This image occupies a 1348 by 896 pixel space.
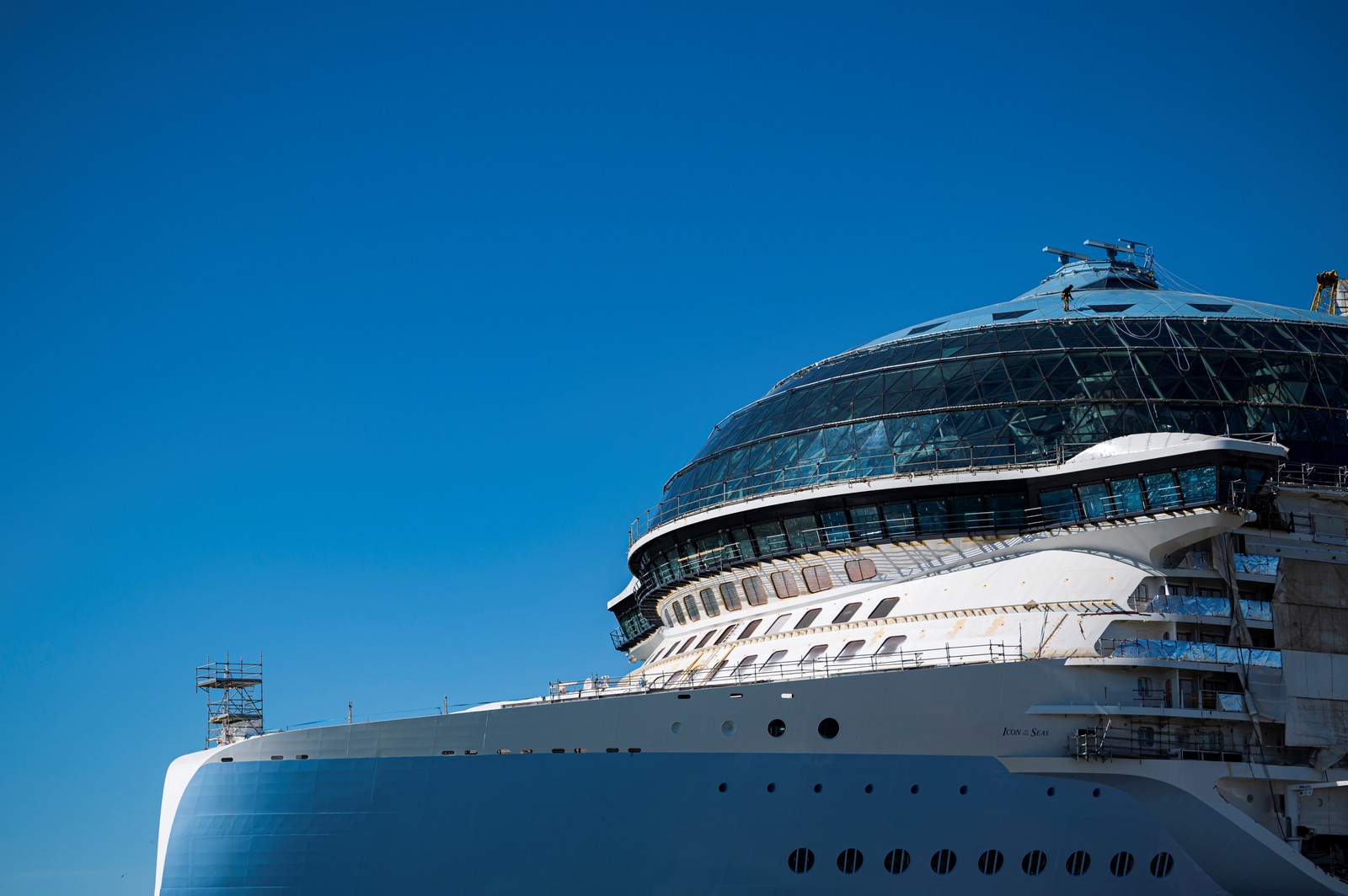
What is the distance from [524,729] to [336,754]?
4160mm

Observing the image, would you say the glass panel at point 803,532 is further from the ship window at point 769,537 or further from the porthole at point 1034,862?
the porthole at point 1034,862

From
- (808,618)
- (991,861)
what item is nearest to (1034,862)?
(991,861)

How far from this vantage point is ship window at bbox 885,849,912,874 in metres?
37.7

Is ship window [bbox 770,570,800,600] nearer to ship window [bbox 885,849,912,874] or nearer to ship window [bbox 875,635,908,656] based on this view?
ship window [bbox 875,635,908,656]

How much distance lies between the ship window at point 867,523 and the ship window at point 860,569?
0.64 meters

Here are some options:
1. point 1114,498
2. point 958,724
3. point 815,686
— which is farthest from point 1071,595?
point 815,686

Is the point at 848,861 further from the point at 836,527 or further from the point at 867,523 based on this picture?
the point at 836,527

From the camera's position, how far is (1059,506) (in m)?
44.9

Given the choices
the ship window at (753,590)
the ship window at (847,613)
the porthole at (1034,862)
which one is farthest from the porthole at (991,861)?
the ship window at (753,590)

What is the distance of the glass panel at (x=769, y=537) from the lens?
160ft

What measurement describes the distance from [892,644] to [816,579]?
502 cm

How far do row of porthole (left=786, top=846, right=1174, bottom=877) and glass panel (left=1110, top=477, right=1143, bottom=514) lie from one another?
8.93 m

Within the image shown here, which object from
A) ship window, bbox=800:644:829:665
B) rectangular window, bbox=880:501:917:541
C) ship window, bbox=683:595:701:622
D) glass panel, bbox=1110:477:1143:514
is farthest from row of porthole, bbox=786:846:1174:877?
ship window, bbox=683:595:701:622

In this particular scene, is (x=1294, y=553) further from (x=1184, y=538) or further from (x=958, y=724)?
(x=958, y=724)
